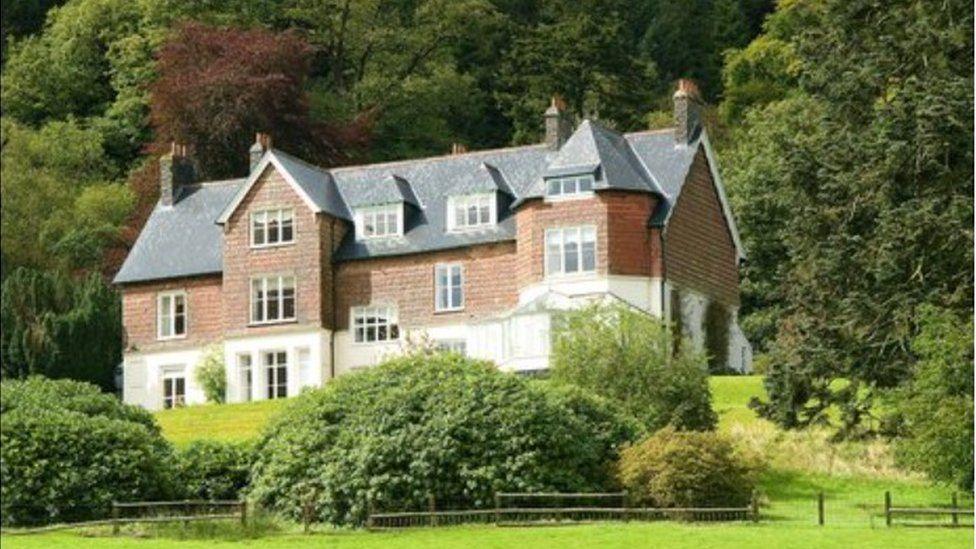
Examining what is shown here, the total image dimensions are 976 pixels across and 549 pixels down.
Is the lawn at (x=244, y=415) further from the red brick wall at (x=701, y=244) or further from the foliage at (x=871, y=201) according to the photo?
the red brick wall at (x=701, y=244)

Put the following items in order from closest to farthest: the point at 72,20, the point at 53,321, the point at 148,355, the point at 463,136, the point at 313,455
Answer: the point at 313,455
the point at 53,321
the point at 72,20
the point at 148,355
the point at 463,136

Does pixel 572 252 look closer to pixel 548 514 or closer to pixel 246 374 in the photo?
pixel 246 374

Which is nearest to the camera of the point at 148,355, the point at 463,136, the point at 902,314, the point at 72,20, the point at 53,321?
the point at 902,314

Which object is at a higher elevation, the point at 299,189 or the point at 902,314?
the point at 299,189

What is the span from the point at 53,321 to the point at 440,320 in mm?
13288

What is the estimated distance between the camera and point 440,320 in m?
62.0

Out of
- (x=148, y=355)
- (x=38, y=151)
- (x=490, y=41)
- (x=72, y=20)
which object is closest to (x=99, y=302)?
(x=148, y=355)

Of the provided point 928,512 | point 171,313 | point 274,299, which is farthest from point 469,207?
point 928,512

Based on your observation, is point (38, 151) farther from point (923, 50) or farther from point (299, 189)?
point (299, 189)

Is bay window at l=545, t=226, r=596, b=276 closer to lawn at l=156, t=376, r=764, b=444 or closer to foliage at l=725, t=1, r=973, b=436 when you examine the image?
lawn at l=156, t=376, r=764, b=444

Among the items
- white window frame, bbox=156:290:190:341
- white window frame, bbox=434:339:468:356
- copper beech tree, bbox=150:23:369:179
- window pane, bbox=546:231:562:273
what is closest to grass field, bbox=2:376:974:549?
window pane, bbox=546:231:562:273

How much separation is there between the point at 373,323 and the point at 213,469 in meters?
23.0

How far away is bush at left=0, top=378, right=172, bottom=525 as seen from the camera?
36.5 m

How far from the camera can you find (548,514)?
37094mm
